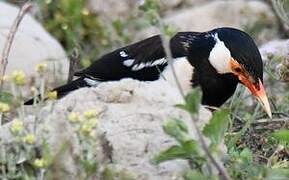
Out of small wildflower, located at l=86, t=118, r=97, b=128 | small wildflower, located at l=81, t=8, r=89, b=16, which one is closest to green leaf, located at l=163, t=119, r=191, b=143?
small wildflower, located at l=86, t=118, r=97, b=128

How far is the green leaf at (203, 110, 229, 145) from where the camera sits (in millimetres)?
3680

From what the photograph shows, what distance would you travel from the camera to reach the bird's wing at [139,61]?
5199 mm

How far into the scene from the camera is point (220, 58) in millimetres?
5191

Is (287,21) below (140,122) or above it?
above

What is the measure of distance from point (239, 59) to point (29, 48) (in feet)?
7.10

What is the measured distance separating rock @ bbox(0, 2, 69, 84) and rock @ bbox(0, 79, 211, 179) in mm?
2249

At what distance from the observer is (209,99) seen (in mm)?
5191

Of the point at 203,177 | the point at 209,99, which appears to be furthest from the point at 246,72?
the point at 203,177

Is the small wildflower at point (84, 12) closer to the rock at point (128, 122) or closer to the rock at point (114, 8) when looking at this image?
the rock at point (114, 8)

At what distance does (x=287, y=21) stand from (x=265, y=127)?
0.51 metres

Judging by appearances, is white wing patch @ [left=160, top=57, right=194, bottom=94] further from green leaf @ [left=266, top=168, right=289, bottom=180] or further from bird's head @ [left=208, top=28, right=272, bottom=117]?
green leaf @ [left=266, top=168, right=289, bottom=180]

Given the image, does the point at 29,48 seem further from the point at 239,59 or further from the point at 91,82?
the point at 239,59

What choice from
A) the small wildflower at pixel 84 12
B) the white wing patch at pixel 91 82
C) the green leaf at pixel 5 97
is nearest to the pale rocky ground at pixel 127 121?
the green leaf at pixel 5 97

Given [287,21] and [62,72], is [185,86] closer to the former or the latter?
[287,21]
